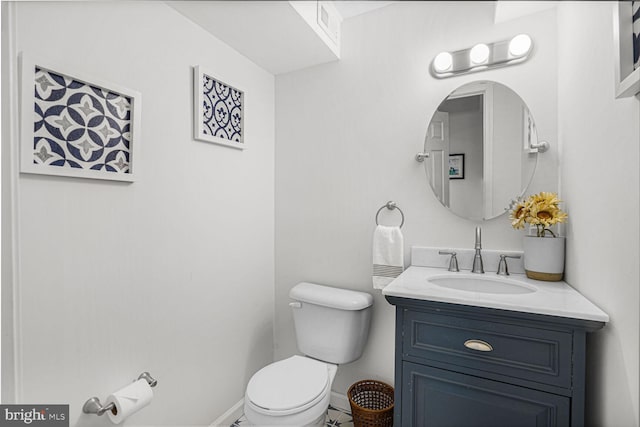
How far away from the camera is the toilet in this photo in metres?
1.08

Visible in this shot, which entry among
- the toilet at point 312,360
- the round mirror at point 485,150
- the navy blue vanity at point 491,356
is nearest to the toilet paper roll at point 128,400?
the toilet at point 312,360

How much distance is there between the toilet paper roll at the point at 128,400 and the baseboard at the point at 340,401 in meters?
0.97

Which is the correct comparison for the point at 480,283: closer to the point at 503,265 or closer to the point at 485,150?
the point at 503,265

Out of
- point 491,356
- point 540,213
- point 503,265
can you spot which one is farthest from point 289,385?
point 540,213

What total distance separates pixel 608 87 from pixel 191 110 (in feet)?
4.26

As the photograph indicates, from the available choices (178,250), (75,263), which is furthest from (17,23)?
(178,250)

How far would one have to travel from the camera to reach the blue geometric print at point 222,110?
1.35 metres

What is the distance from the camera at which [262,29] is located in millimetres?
1231

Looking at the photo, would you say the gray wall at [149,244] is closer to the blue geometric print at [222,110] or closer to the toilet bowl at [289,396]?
the blue geometric print at [222,110]

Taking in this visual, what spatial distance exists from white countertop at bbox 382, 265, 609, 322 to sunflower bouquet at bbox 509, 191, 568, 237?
20cm

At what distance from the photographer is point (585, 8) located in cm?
28

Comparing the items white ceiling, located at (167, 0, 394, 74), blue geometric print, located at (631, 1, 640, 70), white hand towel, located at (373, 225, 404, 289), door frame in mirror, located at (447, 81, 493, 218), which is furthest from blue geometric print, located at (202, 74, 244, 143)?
blue geometric print, located at (631, 1, 640, 70)

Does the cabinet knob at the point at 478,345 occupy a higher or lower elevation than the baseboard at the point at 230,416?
higher

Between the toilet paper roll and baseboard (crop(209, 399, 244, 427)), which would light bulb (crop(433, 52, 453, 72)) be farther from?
baseboard (crop(209, 399, 244, 427))
